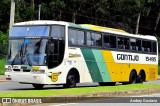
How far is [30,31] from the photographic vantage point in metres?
22.7

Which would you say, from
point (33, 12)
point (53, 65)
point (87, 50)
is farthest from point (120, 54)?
point (33, 12)

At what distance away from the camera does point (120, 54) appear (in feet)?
92.4

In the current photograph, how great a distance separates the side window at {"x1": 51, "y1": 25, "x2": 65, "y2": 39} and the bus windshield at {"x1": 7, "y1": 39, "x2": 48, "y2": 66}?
75 cm

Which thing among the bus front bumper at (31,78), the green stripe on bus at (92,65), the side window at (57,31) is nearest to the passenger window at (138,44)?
the green stripe on bus at (92,65)

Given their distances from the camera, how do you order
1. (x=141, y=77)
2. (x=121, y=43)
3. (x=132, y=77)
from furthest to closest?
(x=141, y=77) < (x=132, y=77) < (x=121, y=43)

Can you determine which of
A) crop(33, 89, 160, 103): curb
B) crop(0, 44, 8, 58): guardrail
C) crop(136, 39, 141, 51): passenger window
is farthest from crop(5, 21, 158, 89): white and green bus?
crop(0, 44, 8, 58): guardrail

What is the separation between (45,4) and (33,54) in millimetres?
37591

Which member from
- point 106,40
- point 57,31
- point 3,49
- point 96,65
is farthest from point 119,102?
point 3,49

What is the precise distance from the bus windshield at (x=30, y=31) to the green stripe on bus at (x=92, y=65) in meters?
2.80

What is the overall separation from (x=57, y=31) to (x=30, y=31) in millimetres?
1345

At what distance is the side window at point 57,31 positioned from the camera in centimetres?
2261

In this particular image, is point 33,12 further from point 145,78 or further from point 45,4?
point 145,78

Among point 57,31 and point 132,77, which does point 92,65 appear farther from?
point 132,77

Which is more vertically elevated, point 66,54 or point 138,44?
point 138,44
